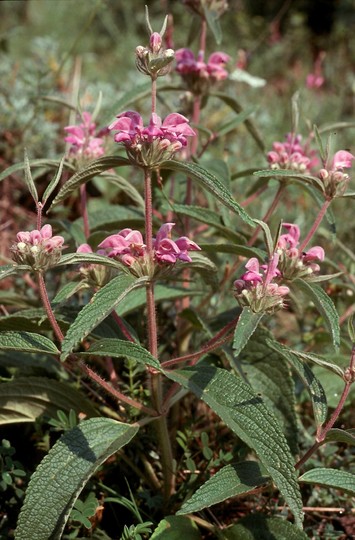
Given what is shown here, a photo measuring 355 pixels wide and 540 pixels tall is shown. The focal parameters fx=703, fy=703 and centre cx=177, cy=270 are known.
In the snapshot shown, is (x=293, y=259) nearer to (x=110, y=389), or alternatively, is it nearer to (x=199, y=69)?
(x=110, y=389)

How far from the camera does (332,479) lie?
50.6 inches

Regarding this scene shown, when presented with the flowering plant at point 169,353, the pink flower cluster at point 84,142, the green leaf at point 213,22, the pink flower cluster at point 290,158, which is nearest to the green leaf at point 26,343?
the flowering plant at point 169,353

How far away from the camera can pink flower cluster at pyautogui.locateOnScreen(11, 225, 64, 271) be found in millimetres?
1166

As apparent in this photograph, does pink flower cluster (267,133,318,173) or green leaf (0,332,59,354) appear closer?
green leaf (0,332,59,354)

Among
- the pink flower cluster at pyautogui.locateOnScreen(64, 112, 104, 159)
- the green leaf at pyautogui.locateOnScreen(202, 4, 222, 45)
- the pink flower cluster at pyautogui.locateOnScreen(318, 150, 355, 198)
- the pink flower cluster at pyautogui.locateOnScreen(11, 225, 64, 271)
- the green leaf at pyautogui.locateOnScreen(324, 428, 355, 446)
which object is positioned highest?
the green leaf at pyautogui.locateOnScreen(202, 4, 222, 45)

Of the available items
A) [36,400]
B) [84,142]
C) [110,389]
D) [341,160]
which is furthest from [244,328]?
[84,142]

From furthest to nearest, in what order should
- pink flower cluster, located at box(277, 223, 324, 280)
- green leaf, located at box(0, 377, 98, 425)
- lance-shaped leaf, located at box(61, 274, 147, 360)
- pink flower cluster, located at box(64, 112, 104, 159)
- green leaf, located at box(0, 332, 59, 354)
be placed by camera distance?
pink flower cluster, located at box(64, 112, 104, 159), green leaf, located at box(0, 377, 98, 425), pink flower cluster, located at box(277, 223, 324, 280), green leaf, located at box(0, 332, 59, 354), lance-shaped leaf, located at box(61, 274, 147, 360)

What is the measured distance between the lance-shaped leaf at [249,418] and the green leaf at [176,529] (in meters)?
0.29

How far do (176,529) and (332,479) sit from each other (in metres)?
0.34

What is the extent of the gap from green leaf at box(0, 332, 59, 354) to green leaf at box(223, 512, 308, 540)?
54cm

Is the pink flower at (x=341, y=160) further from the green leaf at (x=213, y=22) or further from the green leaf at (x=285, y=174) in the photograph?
the green leaf at (x=213, y=22)

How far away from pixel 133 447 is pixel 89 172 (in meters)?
0.72

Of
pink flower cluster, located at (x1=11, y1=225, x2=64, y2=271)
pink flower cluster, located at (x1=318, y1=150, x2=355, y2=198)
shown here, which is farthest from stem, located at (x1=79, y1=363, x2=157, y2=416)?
pink flower cluster, located at (x1=318, y1=150, x2=355, y2=198)

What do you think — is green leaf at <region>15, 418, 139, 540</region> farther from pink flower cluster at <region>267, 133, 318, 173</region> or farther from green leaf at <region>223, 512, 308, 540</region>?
pink flower cluster at <region>267, 133, 318, 173</region>
